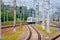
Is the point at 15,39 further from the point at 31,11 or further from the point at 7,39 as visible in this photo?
the point at 31,11

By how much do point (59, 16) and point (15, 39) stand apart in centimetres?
2894

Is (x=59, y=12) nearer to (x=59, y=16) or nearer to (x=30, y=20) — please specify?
(x=59, y=16)

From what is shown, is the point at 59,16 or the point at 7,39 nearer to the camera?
the point at 7,39

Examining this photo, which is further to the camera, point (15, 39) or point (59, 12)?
point (59, 12)

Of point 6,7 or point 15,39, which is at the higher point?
point 6,7

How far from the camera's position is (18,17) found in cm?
4131

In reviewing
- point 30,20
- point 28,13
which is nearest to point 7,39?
point 30,20

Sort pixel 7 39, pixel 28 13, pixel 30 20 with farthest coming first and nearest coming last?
pixel 28 13, pixel 30 20, pixel 7 39

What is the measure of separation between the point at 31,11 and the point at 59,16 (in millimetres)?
16501

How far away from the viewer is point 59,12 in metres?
41.3

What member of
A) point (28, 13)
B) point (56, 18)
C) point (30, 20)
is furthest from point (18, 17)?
point (28, 13)

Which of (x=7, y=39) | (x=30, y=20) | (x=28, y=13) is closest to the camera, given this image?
(x=7, y=39)

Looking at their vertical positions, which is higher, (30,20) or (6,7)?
(6,7)

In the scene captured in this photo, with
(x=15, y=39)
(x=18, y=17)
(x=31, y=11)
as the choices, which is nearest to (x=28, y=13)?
(x=31, y=11)
